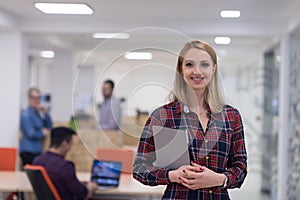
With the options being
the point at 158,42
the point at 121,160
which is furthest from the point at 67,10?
the point at 158,42

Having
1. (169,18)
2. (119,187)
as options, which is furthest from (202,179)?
(169,18)

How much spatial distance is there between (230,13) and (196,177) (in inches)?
134

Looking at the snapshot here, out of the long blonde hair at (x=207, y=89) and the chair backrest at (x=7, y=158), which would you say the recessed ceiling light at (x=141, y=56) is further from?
the chair backrest at (x=7, y=158)

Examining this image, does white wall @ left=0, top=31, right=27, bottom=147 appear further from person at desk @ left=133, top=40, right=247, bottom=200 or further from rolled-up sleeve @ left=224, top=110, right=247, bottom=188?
rolled-up sleeve @ left=224, top=110, right=247, bottom=188

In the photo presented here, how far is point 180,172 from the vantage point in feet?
5.71

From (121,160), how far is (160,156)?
2.88 ft

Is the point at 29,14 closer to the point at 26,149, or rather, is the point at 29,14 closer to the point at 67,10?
the point at 67,10

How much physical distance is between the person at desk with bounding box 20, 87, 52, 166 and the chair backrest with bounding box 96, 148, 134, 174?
7.58 feet

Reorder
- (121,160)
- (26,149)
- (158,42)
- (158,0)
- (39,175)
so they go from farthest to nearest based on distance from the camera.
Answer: (26,149) < (158,0) < (39,175) < (121,160) < (158,42)

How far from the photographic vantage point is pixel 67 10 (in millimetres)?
4555

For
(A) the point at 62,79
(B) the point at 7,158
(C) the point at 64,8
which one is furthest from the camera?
(A) the point at 62,79

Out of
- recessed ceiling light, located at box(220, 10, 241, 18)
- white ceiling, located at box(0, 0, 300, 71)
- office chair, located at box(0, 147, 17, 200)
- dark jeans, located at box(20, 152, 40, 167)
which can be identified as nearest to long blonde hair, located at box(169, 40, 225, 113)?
white ceiling, located at box(0, 0, 300, 71)

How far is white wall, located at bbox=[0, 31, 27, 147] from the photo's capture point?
583 cm

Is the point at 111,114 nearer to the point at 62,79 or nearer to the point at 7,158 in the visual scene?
the point at 7,158
